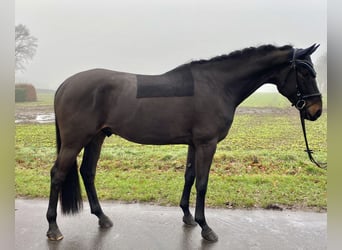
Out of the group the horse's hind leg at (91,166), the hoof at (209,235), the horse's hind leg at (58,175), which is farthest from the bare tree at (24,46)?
the hoof at (209,235)

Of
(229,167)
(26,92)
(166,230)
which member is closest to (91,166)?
(166,230)

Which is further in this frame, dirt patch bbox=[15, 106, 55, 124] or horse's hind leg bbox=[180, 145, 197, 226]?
dirt patch bbox=[15, 106, 55, 124]

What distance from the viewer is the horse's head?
2891 millimetres

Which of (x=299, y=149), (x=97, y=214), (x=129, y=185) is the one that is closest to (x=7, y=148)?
(x=97, y=214)

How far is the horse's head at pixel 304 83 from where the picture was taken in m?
2.89

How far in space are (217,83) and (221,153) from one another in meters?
2.62

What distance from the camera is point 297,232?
3133 millimetres

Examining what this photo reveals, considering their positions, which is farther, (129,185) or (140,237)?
(129,185)

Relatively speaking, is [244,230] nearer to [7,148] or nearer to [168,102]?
[168,102]

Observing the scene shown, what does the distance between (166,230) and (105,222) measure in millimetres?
754

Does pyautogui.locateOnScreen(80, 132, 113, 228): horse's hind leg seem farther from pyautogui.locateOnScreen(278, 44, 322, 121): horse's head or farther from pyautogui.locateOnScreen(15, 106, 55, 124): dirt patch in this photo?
pyautogui.locateOnScreen(15, 106, 55, 124): dirt patch

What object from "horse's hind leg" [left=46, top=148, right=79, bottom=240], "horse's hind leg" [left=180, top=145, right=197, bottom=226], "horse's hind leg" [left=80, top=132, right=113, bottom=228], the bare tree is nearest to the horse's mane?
"horse's hind leg" [left=180, top=145, right=197, bottom=226]

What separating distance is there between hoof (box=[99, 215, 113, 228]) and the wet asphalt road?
7 cm

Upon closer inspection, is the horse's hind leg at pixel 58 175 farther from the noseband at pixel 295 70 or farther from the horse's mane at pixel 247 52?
the noseband at pixel 295 70
